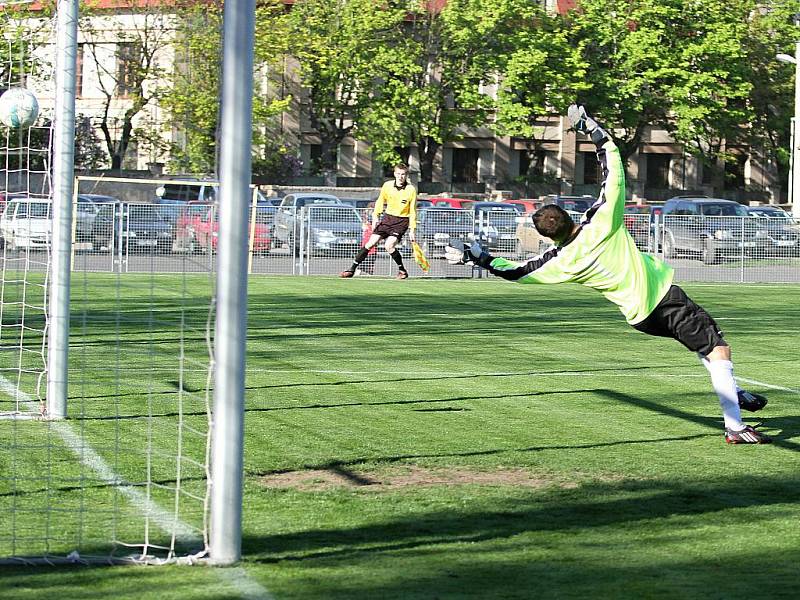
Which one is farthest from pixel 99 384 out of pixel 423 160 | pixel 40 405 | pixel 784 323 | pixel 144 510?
pixel 423 160

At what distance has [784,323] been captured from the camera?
20109 mm

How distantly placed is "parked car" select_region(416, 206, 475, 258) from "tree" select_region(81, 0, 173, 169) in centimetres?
2578

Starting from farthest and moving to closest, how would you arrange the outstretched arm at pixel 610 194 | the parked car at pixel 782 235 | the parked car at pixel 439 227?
the parked car at pixel 439 227
the parked car at pixel 782 235
the outstretched arm at pixel 610 194

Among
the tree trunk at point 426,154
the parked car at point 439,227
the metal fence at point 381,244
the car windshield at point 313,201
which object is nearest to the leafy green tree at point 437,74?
the tree trunk at point 426,154

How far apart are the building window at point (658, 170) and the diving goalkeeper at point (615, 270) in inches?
2692

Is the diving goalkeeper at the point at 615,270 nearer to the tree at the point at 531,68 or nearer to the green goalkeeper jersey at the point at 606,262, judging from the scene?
the green goalkeeper jersey at the point at 606,262

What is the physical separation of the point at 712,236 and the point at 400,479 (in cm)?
2523

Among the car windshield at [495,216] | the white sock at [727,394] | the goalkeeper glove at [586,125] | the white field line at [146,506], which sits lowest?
the white field line at [146,506]

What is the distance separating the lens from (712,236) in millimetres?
32125

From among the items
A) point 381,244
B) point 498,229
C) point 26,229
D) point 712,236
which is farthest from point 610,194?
point 498,229

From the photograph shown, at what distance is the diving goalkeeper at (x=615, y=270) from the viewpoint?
9.25 metres

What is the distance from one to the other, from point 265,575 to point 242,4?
2.38 meters

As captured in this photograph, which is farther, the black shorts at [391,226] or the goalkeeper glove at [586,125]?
the black shorts at [391,226]

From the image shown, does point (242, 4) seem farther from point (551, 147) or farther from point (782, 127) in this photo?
point (551, 147)
